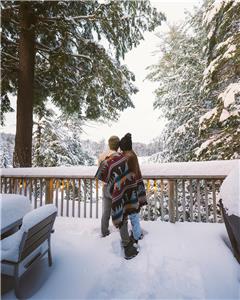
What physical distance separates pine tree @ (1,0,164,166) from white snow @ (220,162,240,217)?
6.31 metres

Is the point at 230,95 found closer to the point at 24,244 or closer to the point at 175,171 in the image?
the point at 175,171

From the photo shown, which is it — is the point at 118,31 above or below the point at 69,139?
above

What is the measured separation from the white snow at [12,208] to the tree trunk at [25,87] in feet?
14.4

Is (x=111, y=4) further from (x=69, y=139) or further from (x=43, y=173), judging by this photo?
(x=69, y=139)

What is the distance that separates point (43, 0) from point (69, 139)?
32.6ft

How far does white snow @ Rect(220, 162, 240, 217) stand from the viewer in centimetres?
280

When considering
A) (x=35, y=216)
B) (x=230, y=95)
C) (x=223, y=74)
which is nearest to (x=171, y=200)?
(x=230, y=95)

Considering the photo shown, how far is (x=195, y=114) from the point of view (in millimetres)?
8422

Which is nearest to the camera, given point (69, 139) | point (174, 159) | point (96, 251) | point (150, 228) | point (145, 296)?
point (145, 296)

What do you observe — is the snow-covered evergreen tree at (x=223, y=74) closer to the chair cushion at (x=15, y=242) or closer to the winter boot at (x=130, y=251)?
the winter boot at (x=130, y=251)

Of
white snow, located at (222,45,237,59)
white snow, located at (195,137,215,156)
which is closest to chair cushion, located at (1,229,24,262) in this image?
white snow, located at (195,137,215,156)

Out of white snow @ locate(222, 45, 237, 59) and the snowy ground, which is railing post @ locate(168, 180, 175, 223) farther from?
white snow @ locate(222, 45, 237, 59)

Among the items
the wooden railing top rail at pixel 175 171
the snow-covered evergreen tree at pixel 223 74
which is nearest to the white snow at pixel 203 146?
the snow-covered evergreen tree at pixel 223 74

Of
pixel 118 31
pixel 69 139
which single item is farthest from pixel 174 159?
pixel 69 139
